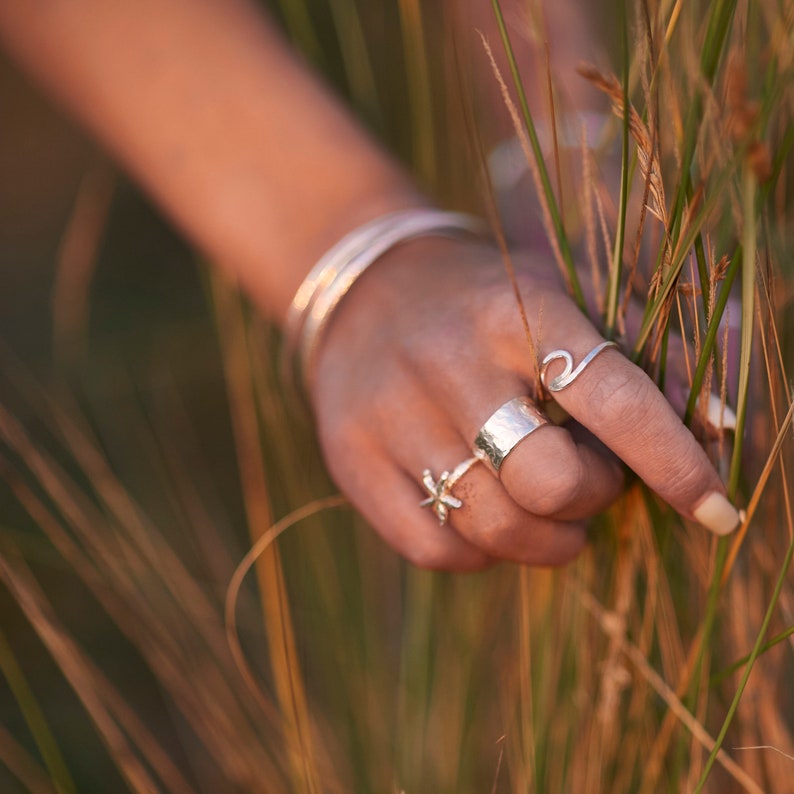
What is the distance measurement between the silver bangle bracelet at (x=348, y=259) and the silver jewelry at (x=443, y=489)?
0.45ft

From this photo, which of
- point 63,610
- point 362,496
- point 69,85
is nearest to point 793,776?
point 362,496

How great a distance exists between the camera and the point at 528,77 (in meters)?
1.09

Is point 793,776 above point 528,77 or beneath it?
beneath

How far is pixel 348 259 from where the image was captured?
55 cm

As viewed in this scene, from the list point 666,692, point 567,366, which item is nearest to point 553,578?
point 666,692

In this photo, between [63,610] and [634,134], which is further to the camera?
[63,610]

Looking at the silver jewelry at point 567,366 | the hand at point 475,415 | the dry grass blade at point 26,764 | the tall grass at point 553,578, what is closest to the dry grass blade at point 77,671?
the tall grass at point 553,578

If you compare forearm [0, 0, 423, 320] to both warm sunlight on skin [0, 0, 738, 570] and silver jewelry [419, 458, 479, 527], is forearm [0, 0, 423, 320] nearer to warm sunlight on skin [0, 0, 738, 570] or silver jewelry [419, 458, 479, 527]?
warm sunlight on skin [0, 0, 738, 570]

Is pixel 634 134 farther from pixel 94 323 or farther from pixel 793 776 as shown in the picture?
pixel 94 323

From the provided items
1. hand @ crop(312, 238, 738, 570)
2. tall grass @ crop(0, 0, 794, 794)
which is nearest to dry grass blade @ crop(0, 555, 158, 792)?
tall grass @ crop(0, 0, 794, 794)

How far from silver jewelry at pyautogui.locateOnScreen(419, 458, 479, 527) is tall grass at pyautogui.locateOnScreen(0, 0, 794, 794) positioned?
0.09 m

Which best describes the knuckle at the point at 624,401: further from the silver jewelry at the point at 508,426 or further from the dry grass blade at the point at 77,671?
the dry grass blade at the point at 77,671

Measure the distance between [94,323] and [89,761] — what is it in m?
0.59

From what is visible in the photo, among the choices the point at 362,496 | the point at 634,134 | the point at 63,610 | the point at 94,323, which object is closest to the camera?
the point at 634,134
